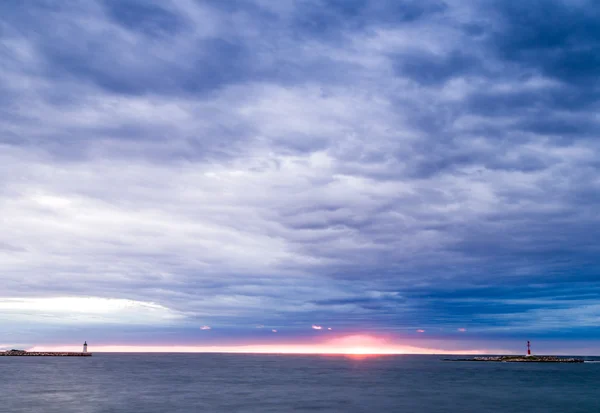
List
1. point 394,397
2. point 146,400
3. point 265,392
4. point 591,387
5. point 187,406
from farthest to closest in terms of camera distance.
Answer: point 591,387 → point 265,392 → point 394,397 → point 146,400 → point 187,406

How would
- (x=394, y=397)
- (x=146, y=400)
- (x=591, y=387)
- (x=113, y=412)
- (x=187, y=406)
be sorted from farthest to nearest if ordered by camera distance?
(x=591, y=387), (x=394, y=397), (x=146, y=400), (x=187, y=406), (x=113, y=412)

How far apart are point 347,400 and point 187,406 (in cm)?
2260

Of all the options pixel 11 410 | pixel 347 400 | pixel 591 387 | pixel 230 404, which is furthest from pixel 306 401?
pixel 591 387

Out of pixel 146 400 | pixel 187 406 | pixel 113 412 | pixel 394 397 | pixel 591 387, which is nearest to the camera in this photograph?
pixel 113 412

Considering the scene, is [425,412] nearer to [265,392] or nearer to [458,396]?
[458,396]

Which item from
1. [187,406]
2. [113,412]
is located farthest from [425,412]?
[113,412]

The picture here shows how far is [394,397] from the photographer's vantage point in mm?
77375

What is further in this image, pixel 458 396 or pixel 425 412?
pixel 458 396

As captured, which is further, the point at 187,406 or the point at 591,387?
the point at 591,387

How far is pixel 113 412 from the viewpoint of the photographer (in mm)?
60438

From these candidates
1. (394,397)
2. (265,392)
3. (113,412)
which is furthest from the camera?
(265,392)

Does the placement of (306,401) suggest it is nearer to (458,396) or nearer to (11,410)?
(458,396)

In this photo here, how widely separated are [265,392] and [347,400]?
55.1ft

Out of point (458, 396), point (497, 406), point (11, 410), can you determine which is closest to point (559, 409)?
point (497, 406)
